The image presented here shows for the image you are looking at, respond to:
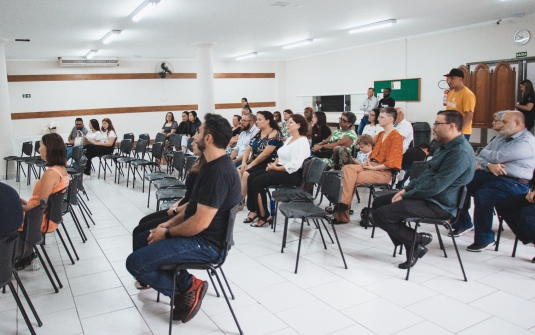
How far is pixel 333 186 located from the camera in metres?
3.86

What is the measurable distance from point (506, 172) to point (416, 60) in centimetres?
747

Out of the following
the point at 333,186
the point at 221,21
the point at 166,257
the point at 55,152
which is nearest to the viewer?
the point at 166,257

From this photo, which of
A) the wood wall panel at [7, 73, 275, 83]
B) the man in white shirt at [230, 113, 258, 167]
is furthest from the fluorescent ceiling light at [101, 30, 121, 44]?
the man in white shirt at [230, 113, 258, 167]

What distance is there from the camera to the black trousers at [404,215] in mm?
3361

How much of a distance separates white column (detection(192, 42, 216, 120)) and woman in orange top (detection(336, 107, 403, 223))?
6174mm

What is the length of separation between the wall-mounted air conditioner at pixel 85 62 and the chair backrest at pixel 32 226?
10907 millimetres

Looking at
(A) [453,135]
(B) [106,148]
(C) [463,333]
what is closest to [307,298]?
(C) [463,333]

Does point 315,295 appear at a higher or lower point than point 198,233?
lower

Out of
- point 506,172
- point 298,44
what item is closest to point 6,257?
point 506,172

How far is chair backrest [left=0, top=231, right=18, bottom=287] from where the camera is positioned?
7.40 feet

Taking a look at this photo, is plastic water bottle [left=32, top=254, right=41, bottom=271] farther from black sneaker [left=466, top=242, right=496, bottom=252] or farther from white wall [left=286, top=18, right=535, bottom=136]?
white wall [left=286, top=18, right=535, bottom=136]

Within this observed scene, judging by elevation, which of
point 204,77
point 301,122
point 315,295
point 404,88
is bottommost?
point 315,295

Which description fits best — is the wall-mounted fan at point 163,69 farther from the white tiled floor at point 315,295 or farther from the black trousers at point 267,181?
the white tiled floor at point 315,295

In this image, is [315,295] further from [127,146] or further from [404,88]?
[404,88]
